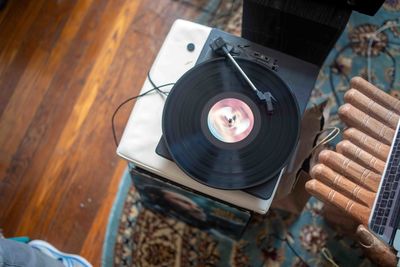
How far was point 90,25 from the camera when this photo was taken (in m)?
1.56

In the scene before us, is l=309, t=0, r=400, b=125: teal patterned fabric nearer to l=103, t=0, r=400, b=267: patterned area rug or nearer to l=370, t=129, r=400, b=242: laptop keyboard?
l=103, t=0, r=400, b=267: patterned area rug

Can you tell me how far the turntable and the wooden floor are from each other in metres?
0.53

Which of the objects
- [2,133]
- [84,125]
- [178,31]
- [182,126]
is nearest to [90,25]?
[84,125]

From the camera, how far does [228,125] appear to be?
33.4 inches

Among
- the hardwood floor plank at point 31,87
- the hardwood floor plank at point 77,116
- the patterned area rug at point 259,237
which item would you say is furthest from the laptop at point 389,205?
the hardwood floor plank at point 31,87

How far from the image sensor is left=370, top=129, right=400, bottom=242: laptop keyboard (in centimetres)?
82

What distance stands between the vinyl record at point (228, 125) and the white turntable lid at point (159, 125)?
0.08 meters

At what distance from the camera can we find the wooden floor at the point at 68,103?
4.56 ft

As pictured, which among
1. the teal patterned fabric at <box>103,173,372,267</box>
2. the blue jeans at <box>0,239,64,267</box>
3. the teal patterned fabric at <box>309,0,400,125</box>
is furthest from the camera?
the teal patterned fabric at <box>309,0,400,125</box>

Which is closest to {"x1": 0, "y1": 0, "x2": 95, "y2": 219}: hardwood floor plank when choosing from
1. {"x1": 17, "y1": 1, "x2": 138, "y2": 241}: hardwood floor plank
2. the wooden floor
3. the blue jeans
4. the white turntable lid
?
the wooden floor

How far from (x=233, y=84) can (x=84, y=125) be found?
77cm

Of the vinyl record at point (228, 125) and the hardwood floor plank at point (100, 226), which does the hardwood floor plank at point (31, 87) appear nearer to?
the hardwood floor plank at point (100, 226)

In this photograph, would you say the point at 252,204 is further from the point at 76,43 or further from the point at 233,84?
the point at 76,43

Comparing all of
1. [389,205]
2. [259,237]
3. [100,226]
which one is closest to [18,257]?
[100,226]
